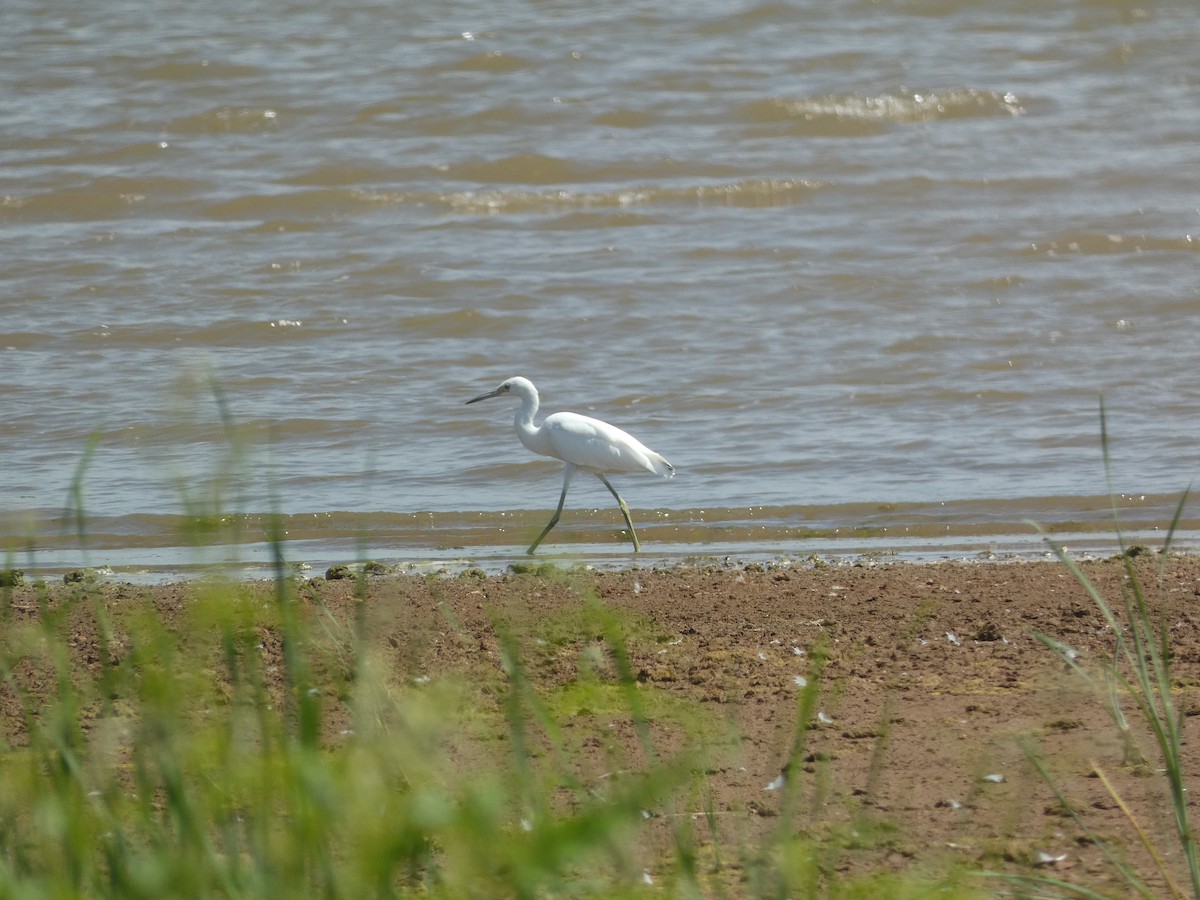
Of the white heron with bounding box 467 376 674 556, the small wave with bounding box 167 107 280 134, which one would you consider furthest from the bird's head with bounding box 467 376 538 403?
the small wave with bounding box 167 107 280 134

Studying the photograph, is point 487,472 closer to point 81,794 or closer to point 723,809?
point 723,809

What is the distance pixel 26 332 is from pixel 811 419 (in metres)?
5.15

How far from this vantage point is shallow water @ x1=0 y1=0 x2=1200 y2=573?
7566 millimetres

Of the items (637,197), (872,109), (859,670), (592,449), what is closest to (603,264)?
(637,197)

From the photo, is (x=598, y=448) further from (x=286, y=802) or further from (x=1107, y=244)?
(x=1107, y=244)

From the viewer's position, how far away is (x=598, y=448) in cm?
734

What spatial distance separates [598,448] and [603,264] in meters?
4.60

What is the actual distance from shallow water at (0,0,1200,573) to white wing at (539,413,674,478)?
0.90ft

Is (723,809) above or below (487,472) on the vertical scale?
above

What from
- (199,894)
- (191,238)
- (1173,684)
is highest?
(199,894)

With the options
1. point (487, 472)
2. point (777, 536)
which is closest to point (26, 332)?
point (487, 472)

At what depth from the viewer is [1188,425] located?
828cm

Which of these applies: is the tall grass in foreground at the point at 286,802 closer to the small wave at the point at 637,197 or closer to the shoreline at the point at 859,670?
the shoreline at the point at 859,670

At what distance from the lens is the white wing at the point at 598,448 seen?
732 cm
